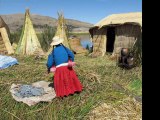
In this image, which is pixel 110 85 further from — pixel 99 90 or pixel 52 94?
pixel 52 94

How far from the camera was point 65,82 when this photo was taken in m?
6.59

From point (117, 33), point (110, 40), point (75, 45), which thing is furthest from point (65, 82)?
point (110, 40)

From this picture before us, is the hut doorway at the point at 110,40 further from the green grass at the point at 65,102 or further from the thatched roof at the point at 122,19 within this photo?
the green grass at the point at 65,102

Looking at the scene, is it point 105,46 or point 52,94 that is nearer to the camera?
point 52,94

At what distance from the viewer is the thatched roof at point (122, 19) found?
16.7 meters

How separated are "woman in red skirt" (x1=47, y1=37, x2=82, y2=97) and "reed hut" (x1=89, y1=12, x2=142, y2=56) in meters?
9.13

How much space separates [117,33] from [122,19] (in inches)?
33.9

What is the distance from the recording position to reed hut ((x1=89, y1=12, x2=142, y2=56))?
16.2 m

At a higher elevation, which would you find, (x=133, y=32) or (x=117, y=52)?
(x=133, y=32)

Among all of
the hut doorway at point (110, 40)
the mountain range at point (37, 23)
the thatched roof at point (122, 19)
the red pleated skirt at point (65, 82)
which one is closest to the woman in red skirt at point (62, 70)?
the red pleated skirt at point (65, 82)

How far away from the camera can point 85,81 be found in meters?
7.57
